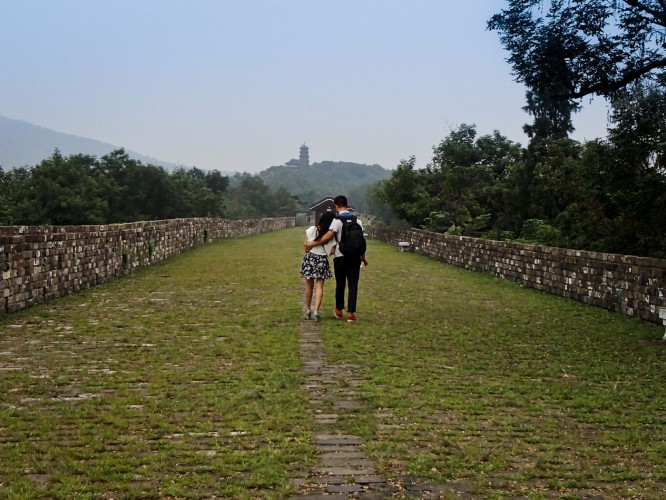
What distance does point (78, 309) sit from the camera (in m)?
10.6

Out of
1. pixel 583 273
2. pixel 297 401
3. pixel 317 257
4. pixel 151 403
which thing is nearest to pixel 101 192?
pixel 583 273

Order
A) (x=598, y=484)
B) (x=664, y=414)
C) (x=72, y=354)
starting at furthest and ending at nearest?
1. (x=72, y=354)
2. (x=664, y=414)
3. (x=598, y=484)

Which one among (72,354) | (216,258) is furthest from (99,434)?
(216,258)

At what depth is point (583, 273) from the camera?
12414mm

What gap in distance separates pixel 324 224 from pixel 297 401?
4752mm

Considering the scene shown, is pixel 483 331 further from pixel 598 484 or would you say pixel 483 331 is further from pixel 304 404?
pixel 598 484

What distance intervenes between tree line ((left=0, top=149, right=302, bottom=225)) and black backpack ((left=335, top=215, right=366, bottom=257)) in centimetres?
3916

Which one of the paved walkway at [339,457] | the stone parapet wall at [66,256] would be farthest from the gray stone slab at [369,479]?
the stone parapet wall at [66,256]

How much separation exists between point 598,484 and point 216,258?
828 inches

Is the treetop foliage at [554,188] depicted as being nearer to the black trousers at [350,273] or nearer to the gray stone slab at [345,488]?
the black trousers at [350,273]

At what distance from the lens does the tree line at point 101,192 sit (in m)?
46.8

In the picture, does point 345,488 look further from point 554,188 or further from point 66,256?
point 554,188

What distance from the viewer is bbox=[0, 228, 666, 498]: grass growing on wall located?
3809 mm

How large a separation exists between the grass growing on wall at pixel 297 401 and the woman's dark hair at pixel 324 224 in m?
1.22
